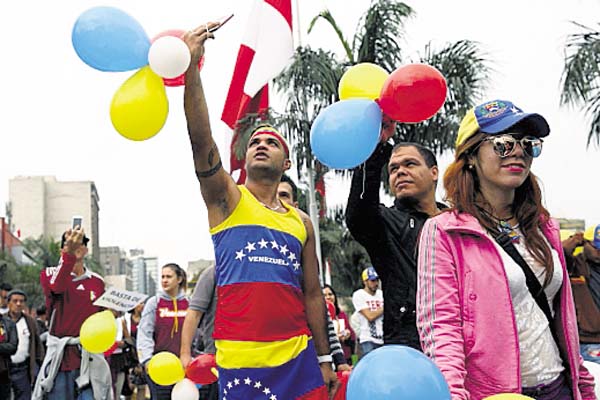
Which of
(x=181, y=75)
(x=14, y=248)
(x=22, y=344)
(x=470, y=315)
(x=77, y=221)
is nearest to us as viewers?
(x=470, y=315)

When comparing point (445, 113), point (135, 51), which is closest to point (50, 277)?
point (135, 51)

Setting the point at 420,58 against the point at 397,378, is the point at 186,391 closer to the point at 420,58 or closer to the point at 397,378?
the point at 397,378

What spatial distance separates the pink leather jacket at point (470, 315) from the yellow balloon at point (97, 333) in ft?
19.8

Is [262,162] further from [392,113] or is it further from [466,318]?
[466,318]

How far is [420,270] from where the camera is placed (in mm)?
2883

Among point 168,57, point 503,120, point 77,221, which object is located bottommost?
point 77,221

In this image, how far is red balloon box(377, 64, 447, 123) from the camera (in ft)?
12.6

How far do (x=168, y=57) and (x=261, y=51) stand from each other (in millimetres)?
8413

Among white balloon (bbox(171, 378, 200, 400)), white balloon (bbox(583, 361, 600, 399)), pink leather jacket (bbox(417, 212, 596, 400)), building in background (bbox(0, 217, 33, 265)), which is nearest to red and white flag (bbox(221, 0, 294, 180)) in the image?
white balloon (bbox(171, 378, 200, 400))

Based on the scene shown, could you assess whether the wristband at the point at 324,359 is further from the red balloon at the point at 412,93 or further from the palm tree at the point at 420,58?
the palm tree at the point at 420,58

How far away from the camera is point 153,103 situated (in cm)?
390

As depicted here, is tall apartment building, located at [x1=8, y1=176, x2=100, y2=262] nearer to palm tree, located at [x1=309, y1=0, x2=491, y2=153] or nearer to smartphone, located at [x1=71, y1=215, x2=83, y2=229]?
palm tree, located at [x1=309, y1=0, x2=491, y2=153]

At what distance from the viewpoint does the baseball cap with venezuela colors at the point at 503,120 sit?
9.63 ft

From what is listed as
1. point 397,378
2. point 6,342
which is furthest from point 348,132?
point 6,342
